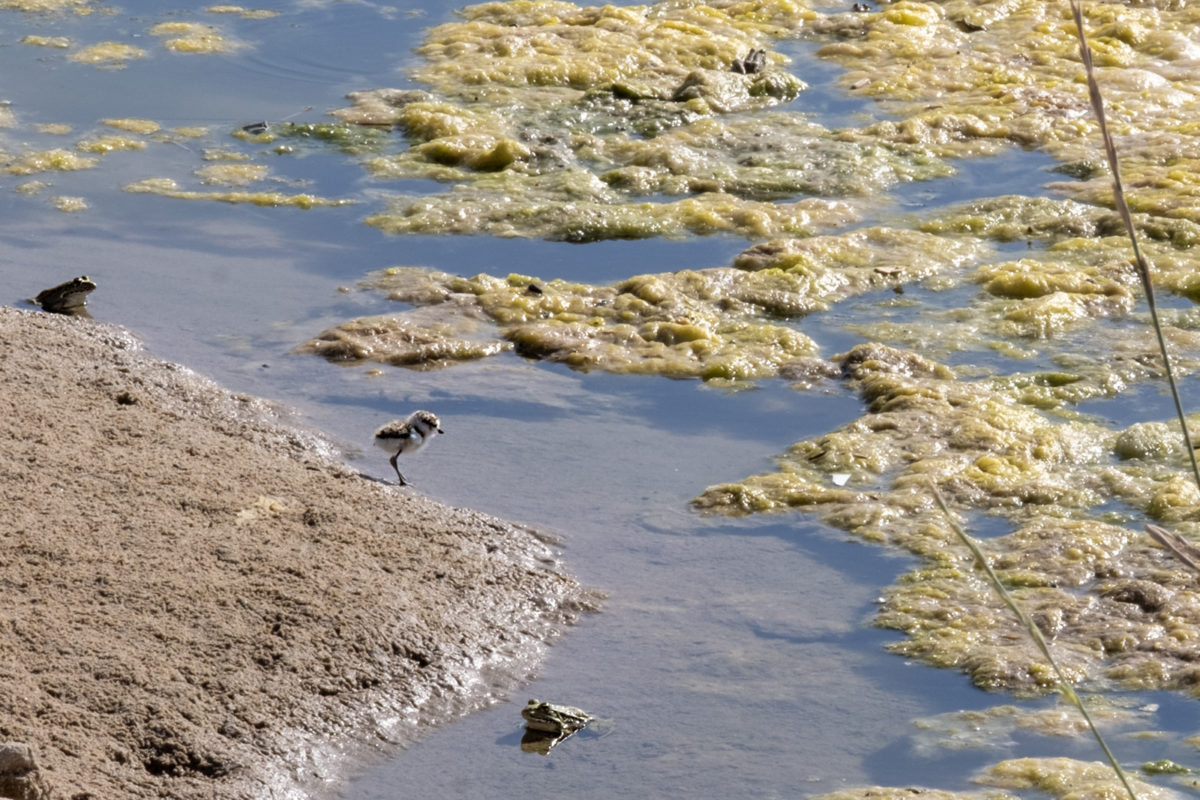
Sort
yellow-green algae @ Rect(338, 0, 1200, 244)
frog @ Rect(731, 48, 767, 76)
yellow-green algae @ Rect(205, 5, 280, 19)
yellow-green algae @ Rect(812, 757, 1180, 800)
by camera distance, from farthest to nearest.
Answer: yellow-green algae @ Rect(205, 5, 280, 19) → frog @ Rect(731, 48, 767, 76) → yellow-green algae @ Rect(338, 0, 1200, 244) → yellow-green algae @ Rect(812, 757, 1180, 800)

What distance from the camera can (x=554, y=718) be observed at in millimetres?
3855

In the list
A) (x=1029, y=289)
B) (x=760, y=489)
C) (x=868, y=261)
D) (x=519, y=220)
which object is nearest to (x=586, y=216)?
(x=519, y=220)

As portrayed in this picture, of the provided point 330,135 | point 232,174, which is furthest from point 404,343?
point 330,135

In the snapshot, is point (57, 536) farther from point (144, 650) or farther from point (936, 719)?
point (936, 719)

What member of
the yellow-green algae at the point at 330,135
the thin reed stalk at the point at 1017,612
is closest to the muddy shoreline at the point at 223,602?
the thin reed stalk at the point at 1017,612

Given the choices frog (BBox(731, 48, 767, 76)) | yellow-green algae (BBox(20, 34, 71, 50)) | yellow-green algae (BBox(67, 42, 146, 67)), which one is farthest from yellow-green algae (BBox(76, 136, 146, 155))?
frog (BBox(731, 48, 767, 76))

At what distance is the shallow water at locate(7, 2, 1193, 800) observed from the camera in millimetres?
3796

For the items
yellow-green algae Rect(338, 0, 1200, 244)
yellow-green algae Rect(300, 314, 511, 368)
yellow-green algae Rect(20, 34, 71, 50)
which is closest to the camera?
yellow-green algae Rect(300, 314, 511, 368)

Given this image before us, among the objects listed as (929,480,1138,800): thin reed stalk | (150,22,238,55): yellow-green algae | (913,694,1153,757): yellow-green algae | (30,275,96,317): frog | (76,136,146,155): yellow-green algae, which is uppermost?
(929,480,1138,800): thin reed stalk

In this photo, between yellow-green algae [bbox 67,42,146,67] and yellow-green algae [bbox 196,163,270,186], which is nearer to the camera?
yellow-green algae [bbox 196,163,270,186]

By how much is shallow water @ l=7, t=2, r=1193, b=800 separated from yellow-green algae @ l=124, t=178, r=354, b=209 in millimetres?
92

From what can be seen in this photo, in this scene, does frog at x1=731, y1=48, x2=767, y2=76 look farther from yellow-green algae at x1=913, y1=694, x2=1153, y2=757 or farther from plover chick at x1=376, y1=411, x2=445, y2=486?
yellow-green algae at x1=913, y1=694, x2=1153, y2=757

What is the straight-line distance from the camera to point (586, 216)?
7.55 metres

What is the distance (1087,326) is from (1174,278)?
696 millimetres
